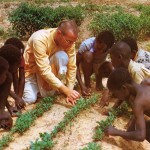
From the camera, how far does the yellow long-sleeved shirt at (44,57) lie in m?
5.48

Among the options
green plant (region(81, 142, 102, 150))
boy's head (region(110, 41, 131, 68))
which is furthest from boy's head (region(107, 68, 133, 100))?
boy's head (region(110, 41, 131, 68))

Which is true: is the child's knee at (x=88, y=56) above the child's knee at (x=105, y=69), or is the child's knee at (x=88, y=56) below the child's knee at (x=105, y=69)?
above

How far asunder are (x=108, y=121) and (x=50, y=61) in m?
1.32

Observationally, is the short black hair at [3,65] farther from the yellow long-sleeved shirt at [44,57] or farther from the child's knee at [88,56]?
the child's knee at [88,56]

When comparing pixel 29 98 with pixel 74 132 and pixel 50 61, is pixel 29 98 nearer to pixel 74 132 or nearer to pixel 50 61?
pixel 50 61

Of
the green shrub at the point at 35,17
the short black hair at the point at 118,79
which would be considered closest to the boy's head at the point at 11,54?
the short black hair at the point at 118,79

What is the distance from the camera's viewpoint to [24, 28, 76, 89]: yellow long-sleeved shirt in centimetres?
548

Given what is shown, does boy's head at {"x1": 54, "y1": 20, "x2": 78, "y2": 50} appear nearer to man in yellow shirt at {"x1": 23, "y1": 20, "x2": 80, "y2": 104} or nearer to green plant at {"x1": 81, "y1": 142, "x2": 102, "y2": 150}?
man in yellow shirt at {"x1": 23, "y1": 20, "x2": 80, "y2": 104}

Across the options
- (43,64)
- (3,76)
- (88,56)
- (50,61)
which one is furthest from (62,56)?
(3,76)

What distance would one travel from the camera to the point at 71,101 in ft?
18.2

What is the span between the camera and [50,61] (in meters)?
5.82

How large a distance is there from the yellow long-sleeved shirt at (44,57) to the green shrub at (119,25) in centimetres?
318

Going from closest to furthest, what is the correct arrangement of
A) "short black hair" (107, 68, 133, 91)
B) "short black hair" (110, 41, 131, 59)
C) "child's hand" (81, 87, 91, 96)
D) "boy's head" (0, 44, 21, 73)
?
"short black hair" (107, 68, 133, 91)
"boy's head" (0, 44, 21, 73)
"short black hair" (110, 41, 131, 59)
"child's hand" (81, 87, 91, 96)

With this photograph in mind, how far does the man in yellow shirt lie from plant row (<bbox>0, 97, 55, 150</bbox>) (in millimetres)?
229
